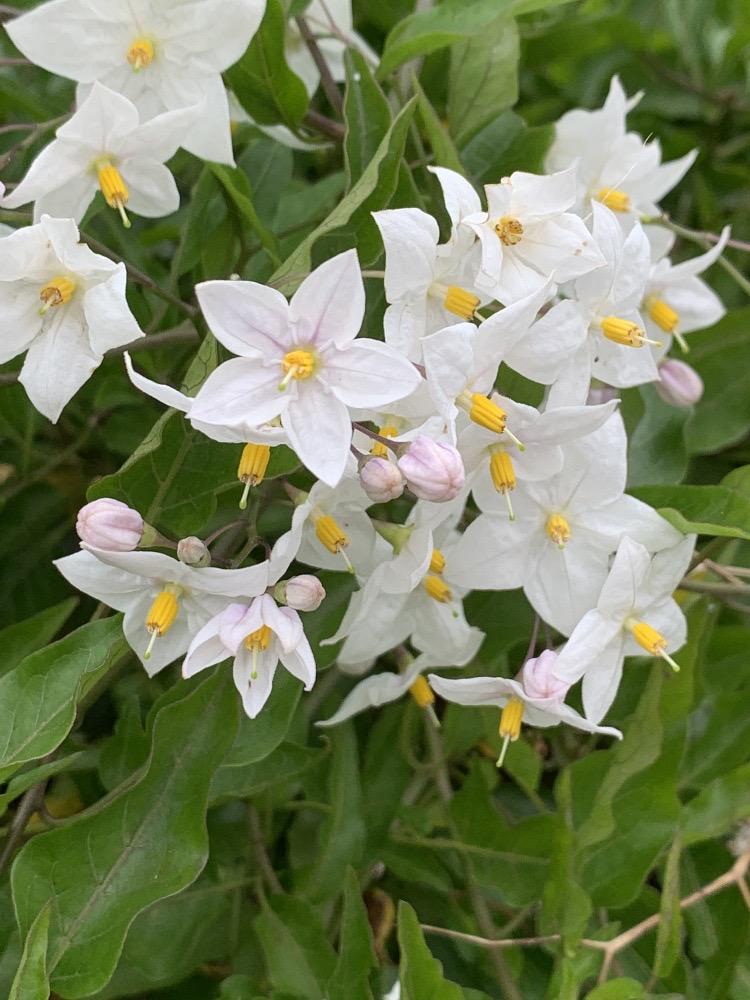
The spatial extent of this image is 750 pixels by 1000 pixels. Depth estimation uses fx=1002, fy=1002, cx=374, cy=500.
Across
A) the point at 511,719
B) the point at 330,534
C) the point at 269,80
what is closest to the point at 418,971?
the point at 511,719

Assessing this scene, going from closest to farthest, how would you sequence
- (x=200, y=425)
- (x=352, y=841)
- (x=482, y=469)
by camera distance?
(x=200, y=425), (x=482, y=469), (x=352, y=841)

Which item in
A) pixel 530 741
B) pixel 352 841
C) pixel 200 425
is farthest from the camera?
pixel 530 741

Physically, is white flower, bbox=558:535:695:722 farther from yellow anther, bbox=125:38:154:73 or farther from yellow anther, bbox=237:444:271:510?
yellow anther, bbox=125:38:154:73

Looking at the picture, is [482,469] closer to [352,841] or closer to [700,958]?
[352,841]

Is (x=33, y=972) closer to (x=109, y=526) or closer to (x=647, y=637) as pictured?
(x=109, y=526)

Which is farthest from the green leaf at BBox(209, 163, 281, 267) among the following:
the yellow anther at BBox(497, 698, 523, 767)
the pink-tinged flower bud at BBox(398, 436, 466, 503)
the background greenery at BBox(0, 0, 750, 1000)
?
the yellow anther at BBox(497, 698, 523, 767)

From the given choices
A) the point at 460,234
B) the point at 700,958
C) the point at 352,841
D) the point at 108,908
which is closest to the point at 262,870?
the point at 352,841
